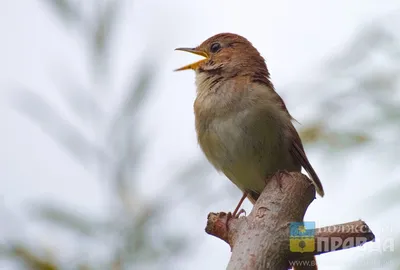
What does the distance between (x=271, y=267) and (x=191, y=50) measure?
12.0 ft

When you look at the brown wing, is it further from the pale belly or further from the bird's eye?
the bird's eye

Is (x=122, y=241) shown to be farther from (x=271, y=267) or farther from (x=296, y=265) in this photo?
(x=296, y=265)

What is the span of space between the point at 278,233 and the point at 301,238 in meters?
0.13

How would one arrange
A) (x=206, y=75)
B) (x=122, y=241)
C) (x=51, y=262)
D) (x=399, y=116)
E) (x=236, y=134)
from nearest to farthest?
(x=122, y=241)
(x=51, y=262)
(x=399, y=116)
(x=236, y=134)
(x=206, y=75)

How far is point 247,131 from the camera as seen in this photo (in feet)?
14.2

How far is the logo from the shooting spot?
2.30 metres

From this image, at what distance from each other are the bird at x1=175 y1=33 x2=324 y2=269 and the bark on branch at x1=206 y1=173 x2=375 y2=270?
149 cm

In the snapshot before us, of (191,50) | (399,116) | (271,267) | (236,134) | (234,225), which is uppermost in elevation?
(191,50)

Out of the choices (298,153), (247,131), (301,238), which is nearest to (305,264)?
(301,238)

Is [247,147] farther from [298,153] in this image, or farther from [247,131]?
[298,153]

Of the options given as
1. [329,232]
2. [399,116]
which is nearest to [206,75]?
[399,116]

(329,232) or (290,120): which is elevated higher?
(290,120)

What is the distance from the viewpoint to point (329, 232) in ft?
7.82

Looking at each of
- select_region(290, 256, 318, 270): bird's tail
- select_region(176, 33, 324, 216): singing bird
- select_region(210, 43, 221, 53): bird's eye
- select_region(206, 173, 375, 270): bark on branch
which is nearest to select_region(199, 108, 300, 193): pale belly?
select_region(176, 33, 324, 216): singing bird
